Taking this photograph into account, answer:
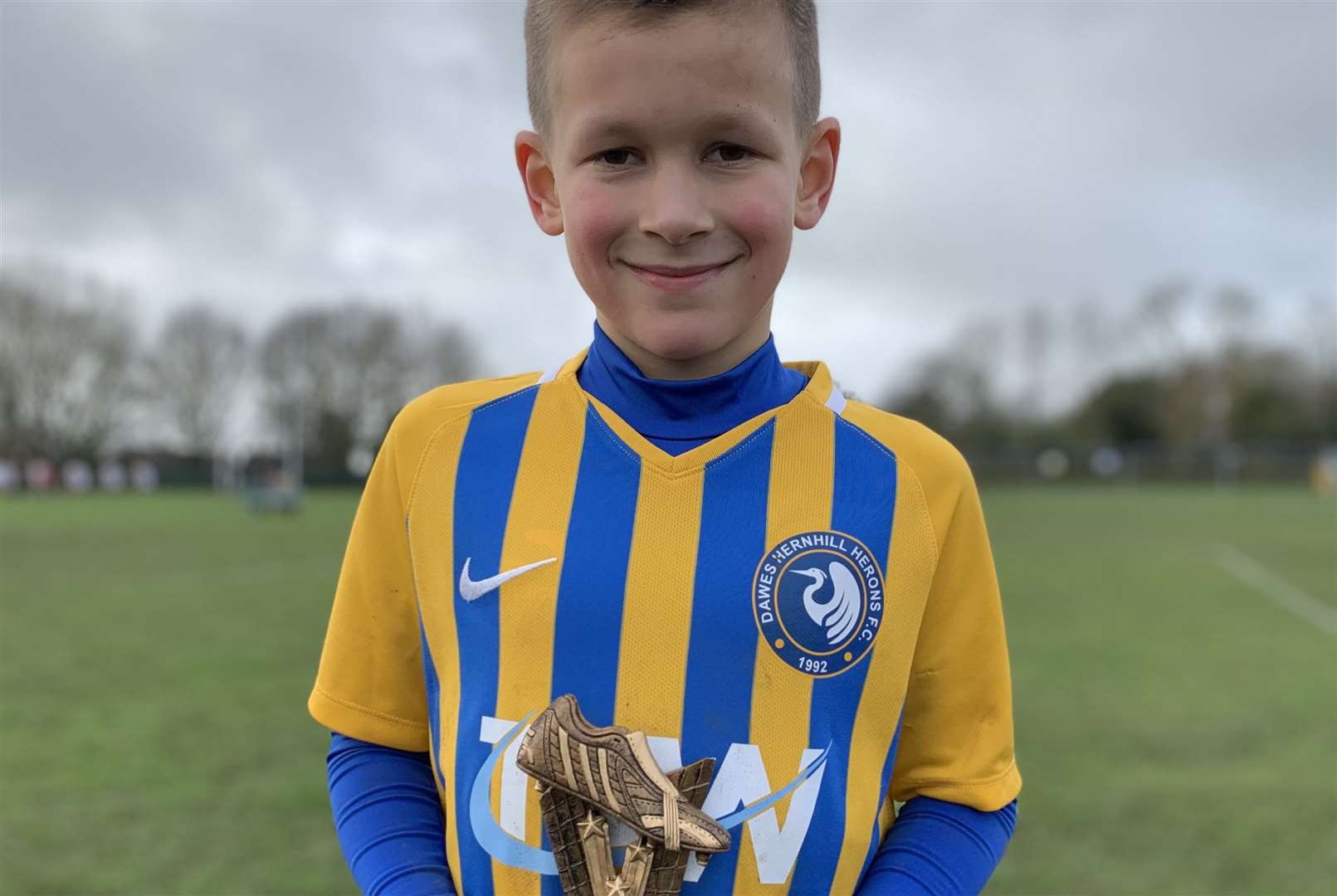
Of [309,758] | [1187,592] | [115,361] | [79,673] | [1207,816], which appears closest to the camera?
[1207,816]

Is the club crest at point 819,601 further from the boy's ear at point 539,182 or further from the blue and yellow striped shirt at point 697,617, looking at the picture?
the boy's ear at point 539,182

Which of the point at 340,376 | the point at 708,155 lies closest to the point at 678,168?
the point at 708,155

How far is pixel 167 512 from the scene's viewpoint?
84.9 ft

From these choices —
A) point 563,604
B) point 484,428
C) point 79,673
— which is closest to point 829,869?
point 563,604

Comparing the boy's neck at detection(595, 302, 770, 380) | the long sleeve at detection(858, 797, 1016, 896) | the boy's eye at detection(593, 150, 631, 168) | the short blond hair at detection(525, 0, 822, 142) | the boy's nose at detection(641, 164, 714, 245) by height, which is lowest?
the long sleeve at detection(858, 797, 1016, 896)

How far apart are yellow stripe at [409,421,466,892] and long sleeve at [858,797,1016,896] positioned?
1.55 ft

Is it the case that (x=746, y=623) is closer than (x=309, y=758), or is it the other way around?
(x=746, y=623)

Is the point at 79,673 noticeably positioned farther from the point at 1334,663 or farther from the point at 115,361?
the point at 115,361

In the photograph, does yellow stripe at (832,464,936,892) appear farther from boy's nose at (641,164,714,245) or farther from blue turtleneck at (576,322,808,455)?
boy's nose at (641,164,714,245)

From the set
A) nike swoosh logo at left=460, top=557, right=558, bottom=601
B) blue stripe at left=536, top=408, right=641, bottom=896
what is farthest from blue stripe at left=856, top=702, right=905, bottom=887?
nike swoosh logo at left=460, top=557, right=558, bottom=601

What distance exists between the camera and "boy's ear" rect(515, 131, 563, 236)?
4.16 ft

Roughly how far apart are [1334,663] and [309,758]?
6.92m

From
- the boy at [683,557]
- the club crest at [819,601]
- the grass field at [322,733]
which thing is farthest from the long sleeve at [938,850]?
the grass field at [322,733]

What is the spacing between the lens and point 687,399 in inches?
48.6
